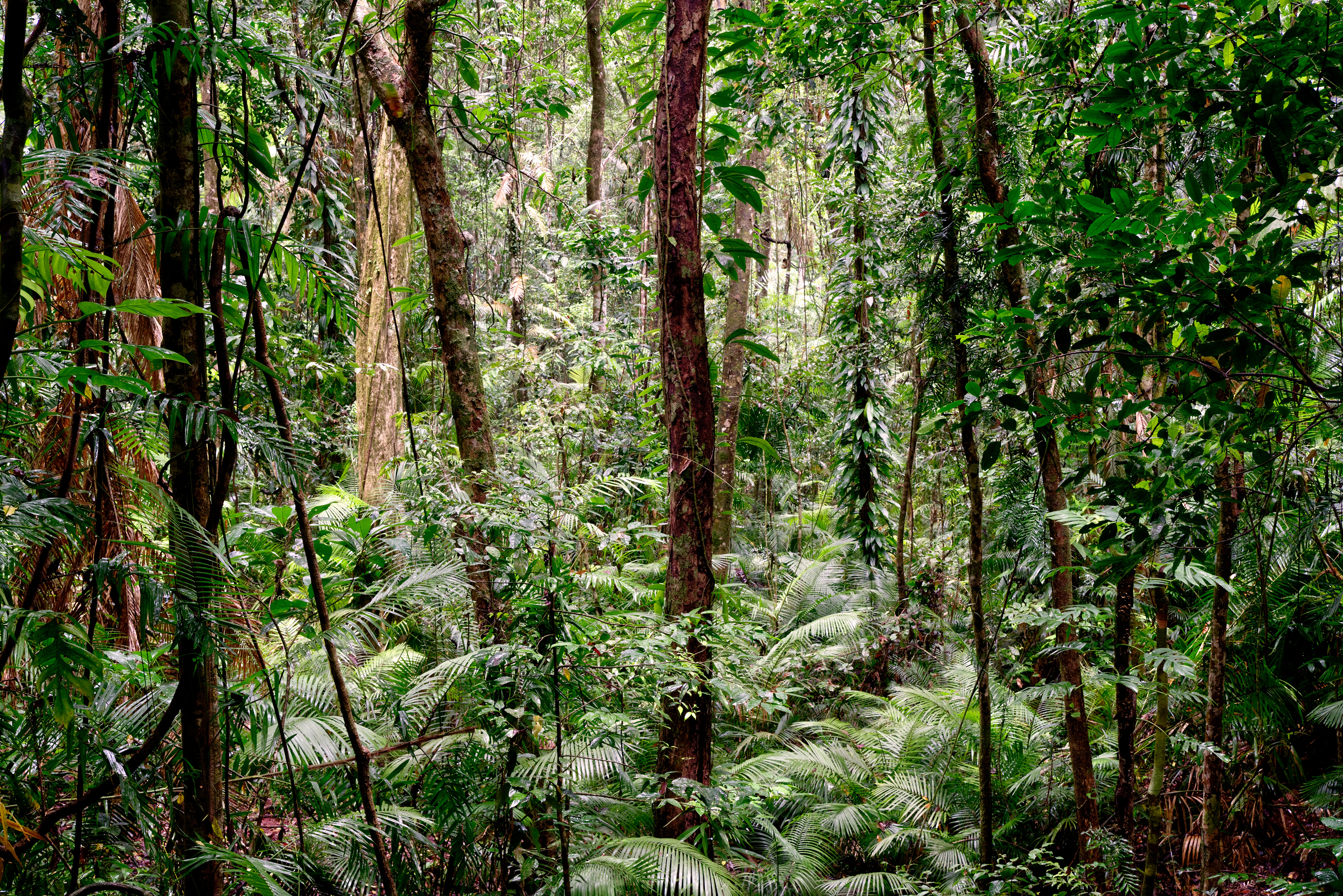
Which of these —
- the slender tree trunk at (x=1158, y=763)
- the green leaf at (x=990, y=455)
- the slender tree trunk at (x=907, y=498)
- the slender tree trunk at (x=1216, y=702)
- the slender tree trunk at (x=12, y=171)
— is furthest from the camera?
the slender tree trunk at (x=907, y=498)

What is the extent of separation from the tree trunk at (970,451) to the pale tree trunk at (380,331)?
4.10 meters

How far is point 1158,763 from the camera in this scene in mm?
3047

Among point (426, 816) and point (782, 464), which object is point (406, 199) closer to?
point (782, 464)

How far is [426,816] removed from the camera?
250cm

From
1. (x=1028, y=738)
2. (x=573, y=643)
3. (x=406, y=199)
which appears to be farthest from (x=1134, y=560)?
(x=406, y=199)

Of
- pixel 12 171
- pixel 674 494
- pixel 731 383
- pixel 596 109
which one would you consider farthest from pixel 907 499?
pixel 12 171

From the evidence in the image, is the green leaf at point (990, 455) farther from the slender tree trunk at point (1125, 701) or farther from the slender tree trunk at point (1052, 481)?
the slender tree trunk at point (1125, 701)

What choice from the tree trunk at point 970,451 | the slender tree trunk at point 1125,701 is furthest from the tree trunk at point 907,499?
the slender tree trunk at point 1125,701

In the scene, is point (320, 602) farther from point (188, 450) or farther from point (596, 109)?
point (596, 109)

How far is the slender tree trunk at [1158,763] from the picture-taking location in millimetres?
2994

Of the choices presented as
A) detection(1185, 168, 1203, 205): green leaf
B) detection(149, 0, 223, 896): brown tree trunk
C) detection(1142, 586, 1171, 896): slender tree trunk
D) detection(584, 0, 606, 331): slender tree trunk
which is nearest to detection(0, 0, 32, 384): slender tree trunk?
detection(149, 0, 223, 896): brown tree trunk

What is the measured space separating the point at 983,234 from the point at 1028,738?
3244 millimetres

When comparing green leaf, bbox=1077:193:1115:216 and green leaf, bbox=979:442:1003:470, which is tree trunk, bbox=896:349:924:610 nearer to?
green leaf, bbox=979:442:1003:470

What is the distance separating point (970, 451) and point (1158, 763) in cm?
139
